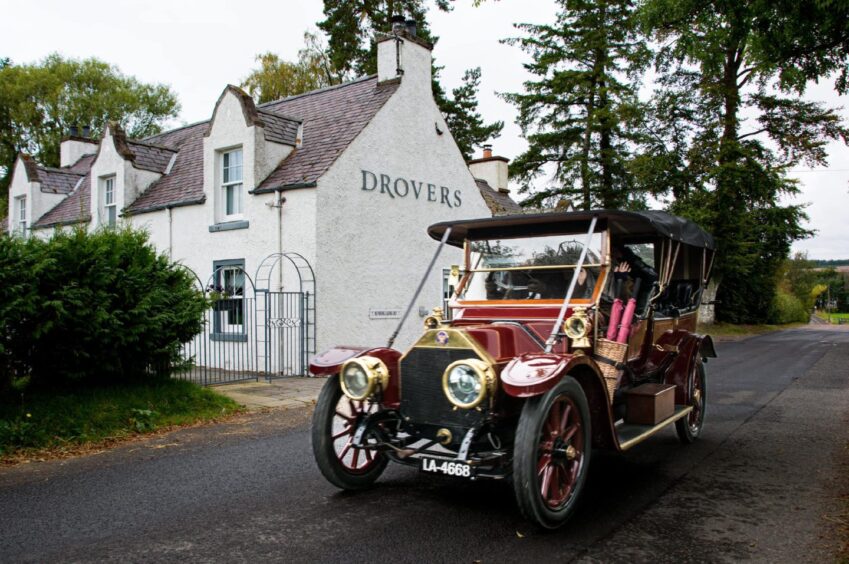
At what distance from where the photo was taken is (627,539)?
4.26 m

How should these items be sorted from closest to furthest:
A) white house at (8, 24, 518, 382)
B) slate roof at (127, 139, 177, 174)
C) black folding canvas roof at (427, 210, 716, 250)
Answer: black folding canvas roof at (427, 210, 716, 250), white house at (8, 24, 518, 382), slate roof at (127, 139, 177, 174)

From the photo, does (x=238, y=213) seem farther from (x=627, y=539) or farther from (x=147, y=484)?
(x=627, y=539)

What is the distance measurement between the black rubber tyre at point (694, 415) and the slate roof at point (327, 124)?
348 inches

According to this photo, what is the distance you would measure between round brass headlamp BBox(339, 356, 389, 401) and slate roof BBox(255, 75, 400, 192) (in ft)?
30.8

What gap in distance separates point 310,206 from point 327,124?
303 centimetres

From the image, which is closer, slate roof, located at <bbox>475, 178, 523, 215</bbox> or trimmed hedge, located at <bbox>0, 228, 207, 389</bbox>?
trimmed hedge, located at <bbox>0, 228, 207, 389</bbox>

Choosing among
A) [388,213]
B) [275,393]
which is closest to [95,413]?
[275,393]

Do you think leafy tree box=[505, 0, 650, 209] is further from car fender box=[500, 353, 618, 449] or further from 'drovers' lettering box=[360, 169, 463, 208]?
car fender box=[500, 353, 618, 449]

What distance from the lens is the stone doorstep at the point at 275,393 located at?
9.99 m

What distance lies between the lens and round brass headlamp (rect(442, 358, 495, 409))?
4.30 m

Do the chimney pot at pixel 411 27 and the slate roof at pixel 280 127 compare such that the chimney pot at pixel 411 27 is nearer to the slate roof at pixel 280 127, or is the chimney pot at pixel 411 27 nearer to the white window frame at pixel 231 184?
the slate roof at pixel 280 127

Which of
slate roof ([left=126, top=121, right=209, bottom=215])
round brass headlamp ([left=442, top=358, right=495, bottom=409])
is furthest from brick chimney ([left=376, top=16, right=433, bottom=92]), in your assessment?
round brass headlamp ([left=442, top=358, right=495, bottom=409])

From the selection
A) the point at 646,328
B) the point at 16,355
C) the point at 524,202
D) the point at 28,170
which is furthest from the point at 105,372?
the point at 524,202

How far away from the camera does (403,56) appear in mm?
15898
